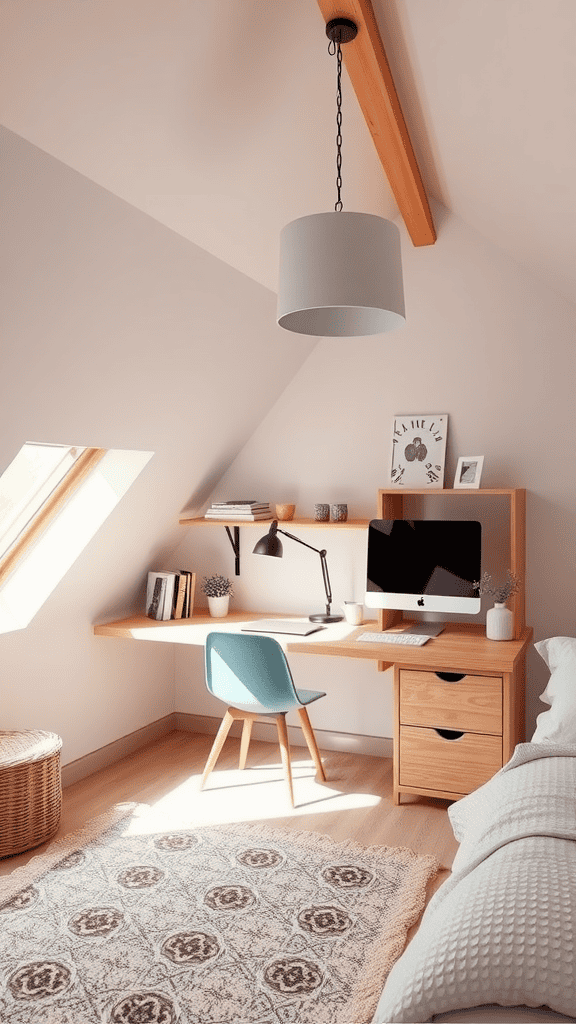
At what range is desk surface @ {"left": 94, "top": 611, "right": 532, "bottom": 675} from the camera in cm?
304

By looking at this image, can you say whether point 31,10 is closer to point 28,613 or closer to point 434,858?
point 28,613

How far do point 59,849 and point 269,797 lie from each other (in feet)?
3.03

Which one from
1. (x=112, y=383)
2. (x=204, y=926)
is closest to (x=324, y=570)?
(x=112, y=383)

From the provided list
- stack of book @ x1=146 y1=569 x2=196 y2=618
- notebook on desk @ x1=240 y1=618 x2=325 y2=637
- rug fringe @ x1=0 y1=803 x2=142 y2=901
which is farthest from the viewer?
stack of book @ x1=146 y1=569 x2=196 y2=618

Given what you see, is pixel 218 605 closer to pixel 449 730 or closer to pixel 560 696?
pixel 449 730

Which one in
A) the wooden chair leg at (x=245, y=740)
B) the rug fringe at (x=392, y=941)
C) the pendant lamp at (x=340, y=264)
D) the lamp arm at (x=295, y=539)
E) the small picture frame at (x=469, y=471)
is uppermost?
the pendant lamp at (x=340, y=264)

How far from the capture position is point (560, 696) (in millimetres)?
2520

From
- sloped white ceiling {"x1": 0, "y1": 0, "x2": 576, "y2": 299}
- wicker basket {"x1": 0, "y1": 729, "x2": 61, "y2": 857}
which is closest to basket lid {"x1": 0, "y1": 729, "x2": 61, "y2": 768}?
wicker basket {"x1": 0, "y1": 729, "x2": 61, "y2": 857}

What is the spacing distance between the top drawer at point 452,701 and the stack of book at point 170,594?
1.32m

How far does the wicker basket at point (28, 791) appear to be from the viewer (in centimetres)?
282

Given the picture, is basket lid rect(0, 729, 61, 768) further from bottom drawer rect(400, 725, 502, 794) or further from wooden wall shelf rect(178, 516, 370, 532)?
bottom drawer rect(400, 725, 502, 794)

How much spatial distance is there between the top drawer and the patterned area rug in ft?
1.83

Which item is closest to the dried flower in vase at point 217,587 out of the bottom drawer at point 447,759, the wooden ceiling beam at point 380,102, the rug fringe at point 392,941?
the bottom drawer at point 447,759

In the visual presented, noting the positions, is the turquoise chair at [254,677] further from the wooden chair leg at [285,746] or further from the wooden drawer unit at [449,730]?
the wooden drawer unit at [449,730]
